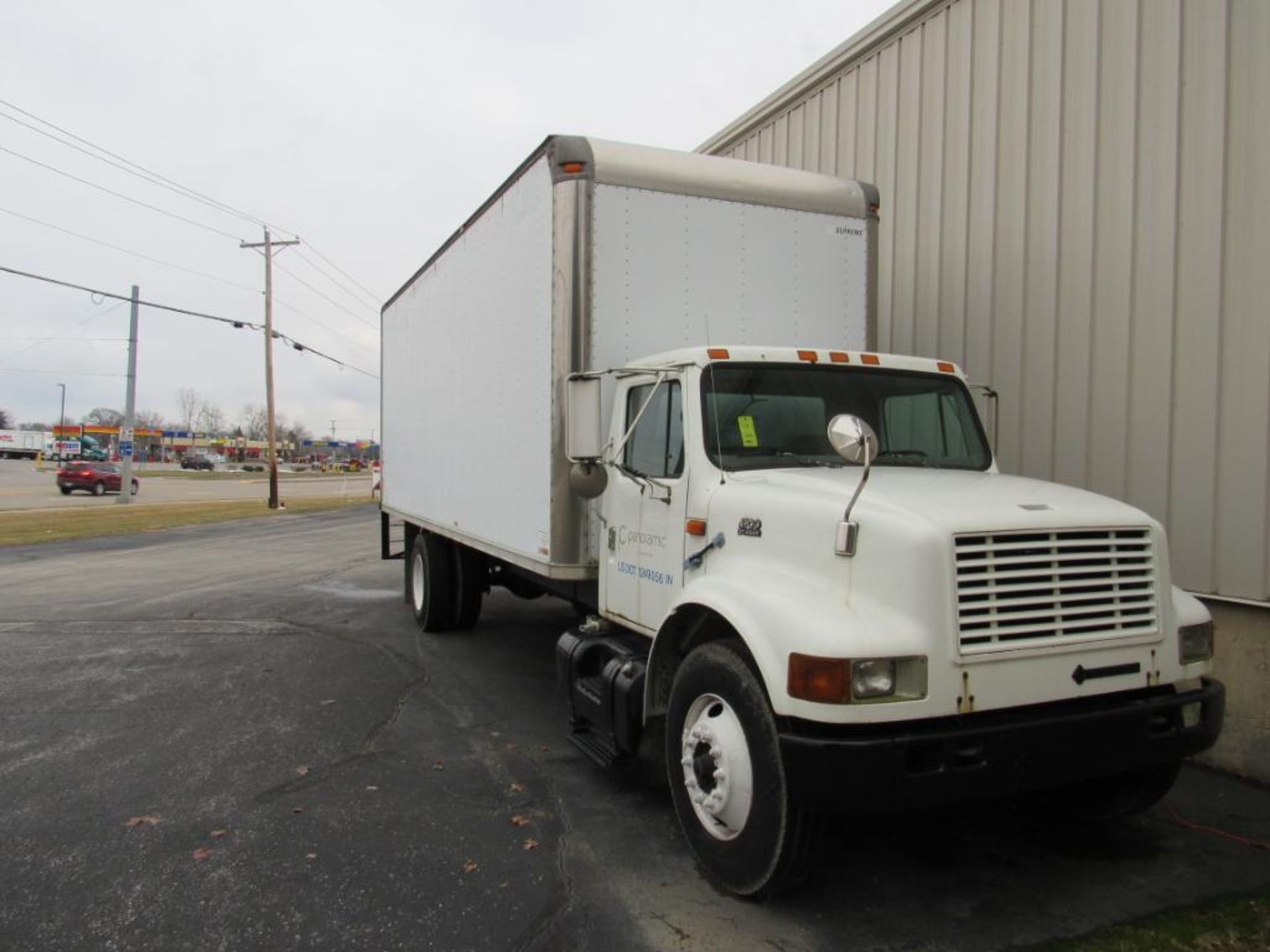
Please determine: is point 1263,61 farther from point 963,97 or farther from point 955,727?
point 955,727

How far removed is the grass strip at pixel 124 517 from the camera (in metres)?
20.6

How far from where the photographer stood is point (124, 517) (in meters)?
25.3

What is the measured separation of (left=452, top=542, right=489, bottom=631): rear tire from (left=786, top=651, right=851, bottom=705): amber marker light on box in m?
5.82

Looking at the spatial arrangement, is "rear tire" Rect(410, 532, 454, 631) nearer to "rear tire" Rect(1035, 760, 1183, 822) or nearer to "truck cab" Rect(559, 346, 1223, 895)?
"truck cab" Rect(559, 346, 1223, 895)

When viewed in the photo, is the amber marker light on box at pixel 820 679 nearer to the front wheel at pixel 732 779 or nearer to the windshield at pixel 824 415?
the front wheel at pixel 732 779

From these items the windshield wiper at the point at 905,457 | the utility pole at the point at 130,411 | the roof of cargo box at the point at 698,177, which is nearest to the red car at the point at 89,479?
the utility pole at the point at 130,411

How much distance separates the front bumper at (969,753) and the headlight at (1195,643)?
25 centimetres

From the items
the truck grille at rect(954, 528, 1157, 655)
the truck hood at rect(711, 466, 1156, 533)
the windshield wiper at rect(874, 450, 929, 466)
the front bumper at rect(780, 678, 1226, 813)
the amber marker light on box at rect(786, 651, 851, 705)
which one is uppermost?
the windshield wiper at rect(874, 450, 929, 466)

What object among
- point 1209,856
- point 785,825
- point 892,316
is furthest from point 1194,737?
point 892,316

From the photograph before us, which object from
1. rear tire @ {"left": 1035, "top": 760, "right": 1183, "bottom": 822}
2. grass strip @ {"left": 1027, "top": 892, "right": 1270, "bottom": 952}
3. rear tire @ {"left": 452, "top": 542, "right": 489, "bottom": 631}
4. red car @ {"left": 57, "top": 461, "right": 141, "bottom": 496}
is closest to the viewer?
grass strip @ {"left": 1027, "top": 892, "right": 1270, "bottom": 952}

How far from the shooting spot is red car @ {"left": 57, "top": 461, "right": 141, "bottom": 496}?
40188 mm

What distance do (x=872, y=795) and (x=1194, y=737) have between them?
146 cm

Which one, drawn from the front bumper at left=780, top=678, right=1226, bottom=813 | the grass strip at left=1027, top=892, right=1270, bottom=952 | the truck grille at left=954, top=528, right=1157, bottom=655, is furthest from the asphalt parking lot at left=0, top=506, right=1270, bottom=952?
the truck grille at left=954, top=528, right=1157, bottom=655

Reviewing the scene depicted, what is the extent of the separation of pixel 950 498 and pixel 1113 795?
176 centimetres
